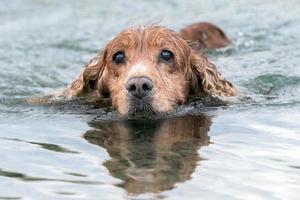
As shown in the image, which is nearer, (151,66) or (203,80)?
(151,66)

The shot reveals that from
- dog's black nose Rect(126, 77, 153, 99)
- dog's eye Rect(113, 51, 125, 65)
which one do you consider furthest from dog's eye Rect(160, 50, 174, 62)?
dog's black nose Rect(126, 77, 153, 99)

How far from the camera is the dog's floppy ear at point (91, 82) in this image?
25.3 feet

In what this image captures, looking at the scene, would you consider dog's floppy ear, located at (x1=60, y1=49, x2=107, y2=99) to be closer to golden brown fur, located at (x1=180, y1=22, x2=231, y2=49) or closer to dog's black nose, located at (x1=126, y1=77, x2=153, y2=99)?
dog's black nose, located at (x1=126, y1=77, x2=153, y2=99)

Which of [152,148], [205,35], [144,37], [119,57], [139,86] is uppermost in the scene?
[205,35]

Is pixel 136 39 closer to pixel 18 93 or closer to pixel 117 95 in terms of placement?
pixel 117 95

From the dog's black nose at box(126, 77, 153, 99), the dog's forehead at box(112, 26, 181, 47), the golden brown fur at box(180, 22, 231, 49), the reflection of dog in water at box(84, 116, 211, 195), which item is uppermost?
the golden brown fur at box(180, 22, 231, 49)

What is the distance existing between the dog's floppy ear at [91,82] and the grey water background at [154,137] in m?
0.25

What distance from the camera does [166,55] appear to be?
7.29m

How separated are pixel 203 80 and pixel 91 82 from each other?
3.57 ft

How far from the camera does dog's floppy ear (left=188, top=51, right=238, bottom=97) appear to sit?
7.67 meters

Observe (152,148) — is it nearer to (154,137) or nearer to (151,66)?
(154,137)

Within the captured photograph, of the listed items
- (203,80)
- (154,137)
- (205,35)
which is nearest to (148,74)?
(154,137)

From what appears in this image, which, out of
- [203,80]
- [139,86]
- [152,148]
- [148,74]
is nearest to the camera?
[152,148]

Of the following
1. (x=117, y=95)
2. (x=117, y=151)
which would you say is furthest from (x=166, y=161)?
(x=117, y=95)
